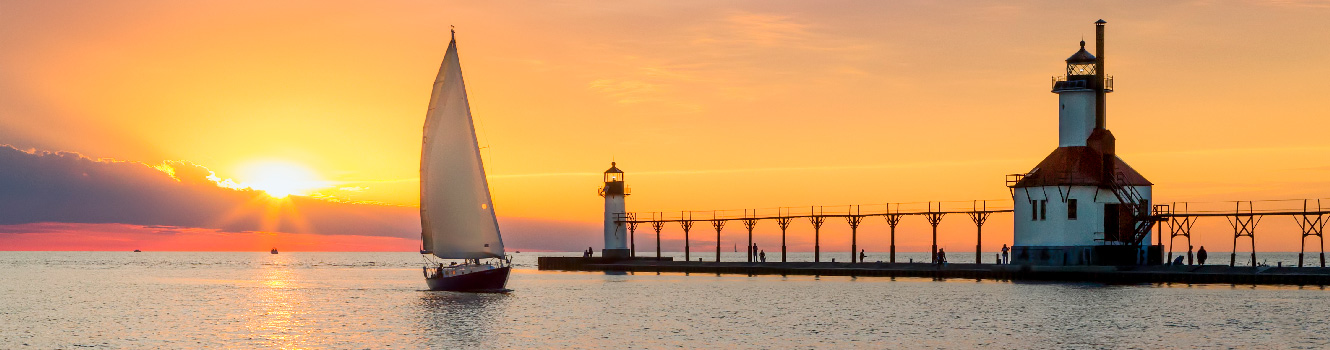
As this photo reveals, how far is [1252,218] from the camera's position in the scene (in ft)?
251

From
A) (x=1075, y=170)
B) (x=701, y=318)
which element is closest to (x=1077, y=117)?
(x=1075, y=170)

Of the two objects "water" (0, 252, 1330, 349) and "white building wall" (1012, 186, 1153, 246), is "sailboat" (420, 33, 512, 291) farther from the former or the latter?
"white building wall" (1012, 186, 1153, 246)

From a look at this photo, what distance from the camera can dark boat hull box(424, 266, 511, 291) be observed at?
6931cm

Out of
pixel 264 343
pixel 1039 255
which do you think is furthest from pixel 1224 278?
pixel 264 343

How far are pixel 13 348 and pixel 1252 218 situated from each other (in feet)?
208

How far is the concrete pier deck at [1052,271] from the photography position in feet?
227

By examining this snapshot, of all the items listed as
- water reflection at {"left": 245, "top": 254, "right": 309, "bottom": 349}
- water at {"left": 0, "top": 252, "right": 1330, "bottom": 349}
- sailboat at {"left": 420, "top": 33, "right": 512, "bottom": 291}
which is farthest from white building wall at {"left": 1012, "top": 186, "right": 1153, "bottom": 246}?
water reflection at {"left": 245, "top": 254, "right": 309, "bottom": 349}

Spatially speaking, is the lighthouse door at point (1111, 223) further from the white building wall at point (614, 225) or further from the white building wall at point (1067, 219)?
the white building wall at point (614, 225)

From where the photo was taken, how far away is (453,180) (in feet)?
213

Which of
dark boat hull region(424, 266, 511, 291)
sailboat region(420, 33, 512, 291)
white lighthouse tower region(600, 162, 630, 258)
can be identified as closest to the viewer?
sailboat region(420, 33, 512, 291)

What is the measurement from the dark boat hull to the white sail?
251cm

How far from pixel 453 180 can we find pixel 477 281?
704cm

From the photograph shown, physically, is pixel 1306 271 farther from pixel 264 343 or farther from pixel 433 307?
pixel 264 343

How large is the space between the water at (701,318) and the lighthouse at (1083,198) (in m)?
4.13
